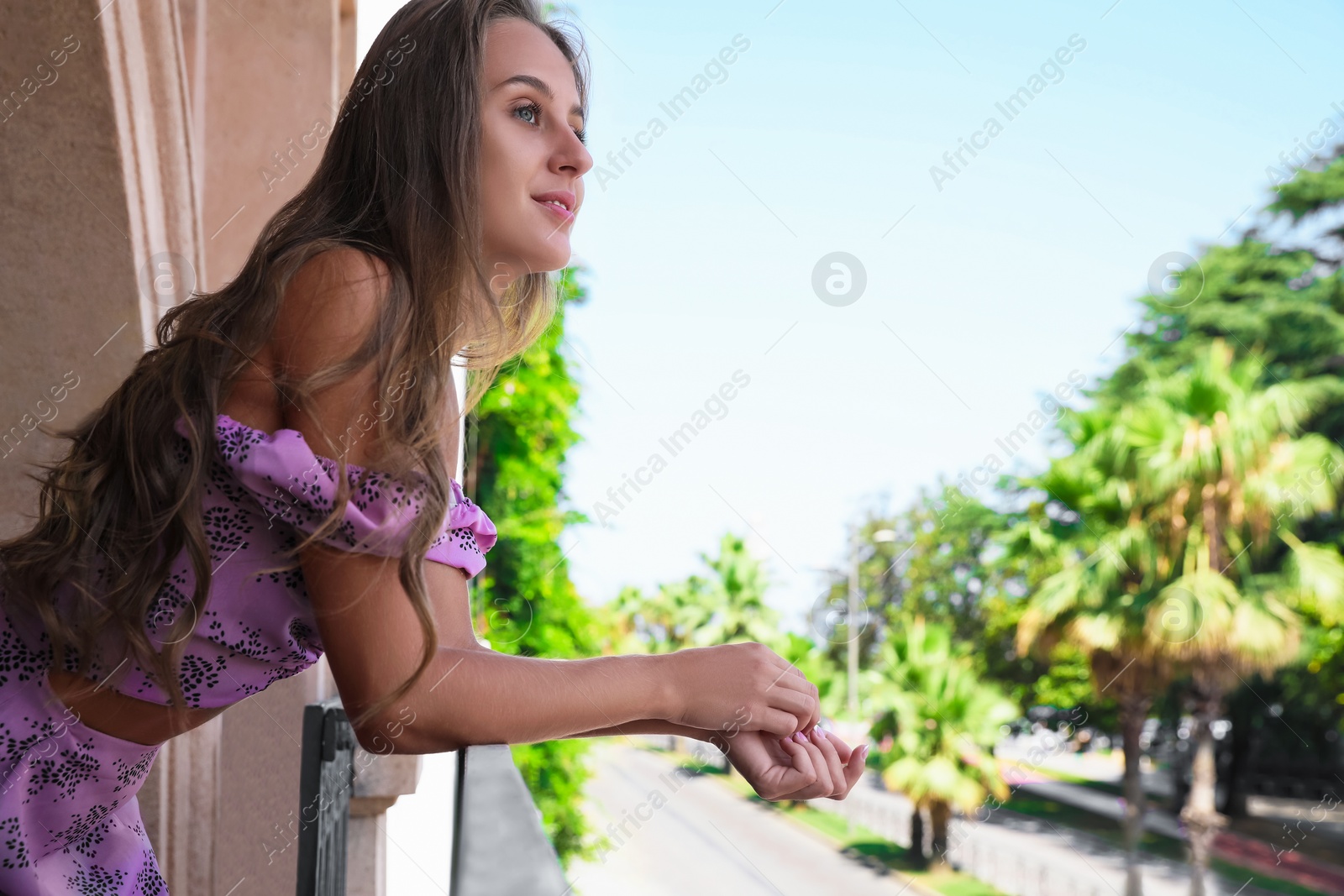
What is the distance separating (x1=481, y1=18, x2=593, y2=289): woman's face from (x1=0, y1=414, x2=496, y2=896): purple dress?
0.95 ft

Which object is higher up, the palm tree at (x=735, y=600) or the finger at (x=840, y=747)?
the finger at (x=840, y=747)

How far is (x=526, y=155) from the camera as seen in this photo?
3.80 feet

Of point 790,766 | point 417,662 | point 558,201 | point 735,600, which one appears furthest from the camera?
point 735,600

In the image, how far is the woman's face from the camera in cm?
114

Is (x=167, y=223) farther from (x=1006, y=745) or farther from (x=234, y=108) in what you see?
(x=1006, y=745)

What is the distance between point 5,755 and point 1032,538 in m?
22.6

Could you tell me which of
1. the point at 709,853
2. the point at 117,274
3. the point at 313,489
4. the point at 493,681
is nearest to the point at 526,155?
the point at 313,489

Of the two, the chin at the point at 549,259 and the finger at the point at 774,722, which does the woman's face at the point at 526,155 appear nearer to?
the chin at the point at 549,259

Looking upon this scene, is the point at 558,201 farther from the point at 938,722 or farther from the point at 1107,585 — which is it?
the point at 938,722

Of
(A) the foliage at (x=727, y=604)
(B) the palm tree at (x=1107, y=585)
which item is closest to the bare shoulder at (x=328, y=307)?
(B) the palm tree at (x=1107, y=585)

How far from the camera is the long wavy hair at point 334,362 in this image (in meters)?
0.93

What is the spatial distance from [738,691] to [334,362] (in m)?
0.48

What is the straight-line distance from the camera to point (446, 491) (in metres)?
0.92

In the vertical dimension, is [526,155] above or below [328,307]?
above
